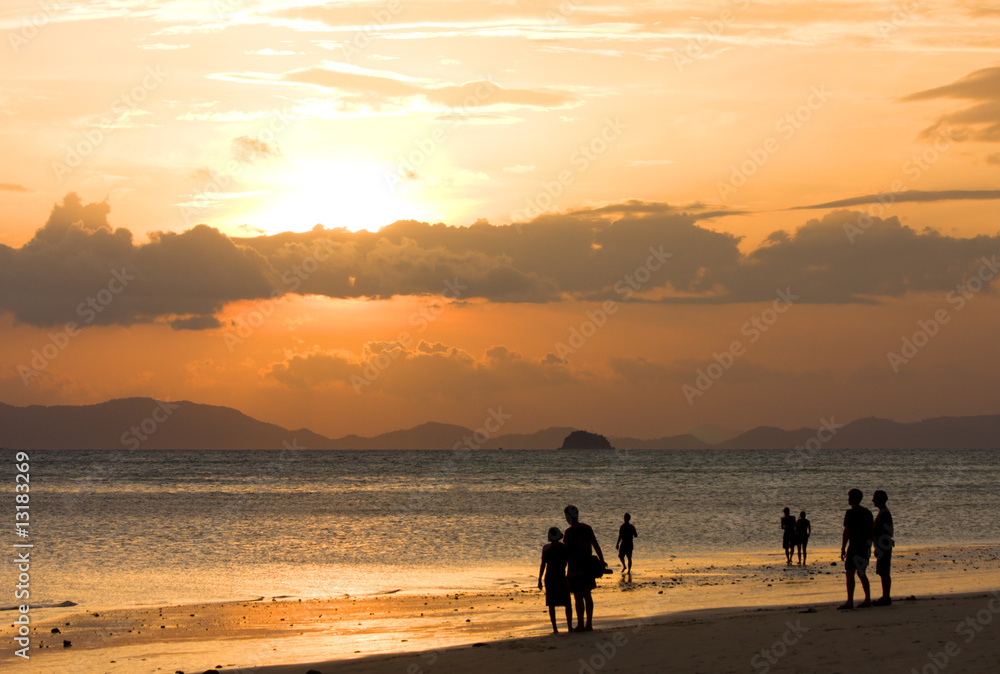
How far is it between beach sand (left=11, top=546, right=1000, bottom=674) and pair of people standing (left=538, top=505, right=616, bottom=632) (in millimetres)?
646

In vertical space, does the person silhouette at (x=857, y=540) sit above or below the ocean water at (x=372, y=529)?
above

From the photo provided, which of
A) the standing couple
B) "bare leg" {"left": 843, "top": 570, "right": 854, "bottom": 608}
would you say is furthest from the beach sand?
the standing couple

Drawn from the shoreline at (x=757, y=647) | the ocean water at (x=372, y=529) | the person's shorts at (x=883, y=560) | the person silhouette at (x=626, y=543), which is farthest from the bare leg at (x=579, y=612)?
the person silhouette at (x=626, y=543)

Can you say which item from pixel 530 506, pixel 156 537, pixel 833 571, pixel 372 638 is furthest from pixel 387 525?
pixel 372 638

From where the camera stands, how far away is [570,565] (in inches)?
558

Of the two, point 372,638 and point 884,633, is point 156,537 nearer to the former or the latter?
point 372,638

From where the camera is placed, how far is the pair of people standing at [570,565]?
46.1 ft

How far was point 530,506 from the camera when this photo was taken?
60.0m

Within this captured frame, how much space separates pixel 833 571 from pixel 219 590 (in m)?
17.3

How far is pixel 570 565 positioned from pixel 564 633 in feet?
4.87

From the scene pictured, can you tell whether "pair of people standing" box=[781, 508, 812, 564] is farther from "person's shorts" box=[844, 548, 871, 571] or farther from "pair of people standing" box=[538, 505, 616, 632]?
"pair of people standing" box=[538, 505, 616, 632]

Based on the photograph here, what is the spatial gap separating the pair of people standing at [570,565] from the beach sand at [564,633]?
2.12 feet

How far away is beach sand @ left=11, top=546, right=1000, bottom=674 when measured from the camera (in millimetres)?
12094

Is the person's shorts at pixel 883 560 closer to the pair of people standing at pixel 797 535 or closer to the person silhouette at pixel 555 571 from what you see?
the person silhouette at pixel 555 571
